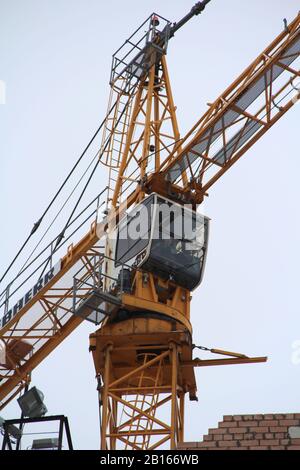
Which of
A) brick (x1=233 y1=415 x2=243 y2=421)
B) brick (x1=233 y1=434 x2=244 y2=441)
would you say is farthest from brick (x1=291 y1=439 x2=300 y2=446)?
brick (x1=233 y1=415 x2=243 y2=421)

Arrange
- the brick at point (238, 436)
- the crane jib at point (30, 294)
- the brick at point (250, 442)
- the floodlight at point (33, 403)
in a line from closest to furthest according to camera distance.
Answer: the brick at point (250, 442), the brick at point (238, 436), the floodlight at point (33, 403), the crane jib at point (30, 294)

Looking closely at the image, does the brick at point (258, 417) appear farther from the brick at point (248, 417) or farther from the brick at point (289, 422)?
the brick at point (289, 422)

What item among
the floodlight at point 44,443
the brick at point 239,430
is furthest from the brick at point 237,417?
the floodlight at point 44,443

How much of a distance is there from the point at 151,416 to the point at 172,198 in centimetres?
589

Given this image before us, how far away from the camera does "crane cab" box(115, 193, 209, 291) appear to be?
28.2 metres

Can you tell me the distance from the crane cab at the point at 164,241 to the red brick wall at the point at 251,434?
30.0 ft

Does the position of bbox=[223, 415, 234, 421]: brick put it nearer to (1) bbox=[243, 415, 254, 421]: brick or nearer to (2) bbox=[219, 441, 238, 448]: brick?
(1) bbox=[243, 415, 254, 421]: brick

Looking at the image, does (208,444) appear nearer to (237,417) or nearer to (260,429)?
(237,417)

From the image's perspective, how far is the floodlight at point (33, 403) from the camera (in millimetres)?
27422

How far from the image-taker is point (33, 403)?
2753 cm

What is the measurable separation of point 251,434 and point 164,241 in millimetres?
9834

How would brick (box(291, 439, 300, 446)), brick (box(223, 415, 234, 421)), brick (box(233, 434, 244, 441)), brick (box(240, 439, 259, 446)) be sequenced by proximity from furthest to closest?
brick (box(223, 415, 234, 421)) → brick (box(233, 434, 244, 441)) → brick (box(240, 439, 259, 446)) → brick (box(291, 439, 300, 446))

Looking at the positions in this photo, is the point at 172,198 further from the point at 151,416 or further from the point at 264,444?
the point at 264,444

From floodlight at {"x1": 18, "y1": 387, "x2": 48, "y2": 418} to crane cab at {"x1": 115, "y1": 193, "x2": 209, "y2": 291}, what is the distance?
3.65 meters
